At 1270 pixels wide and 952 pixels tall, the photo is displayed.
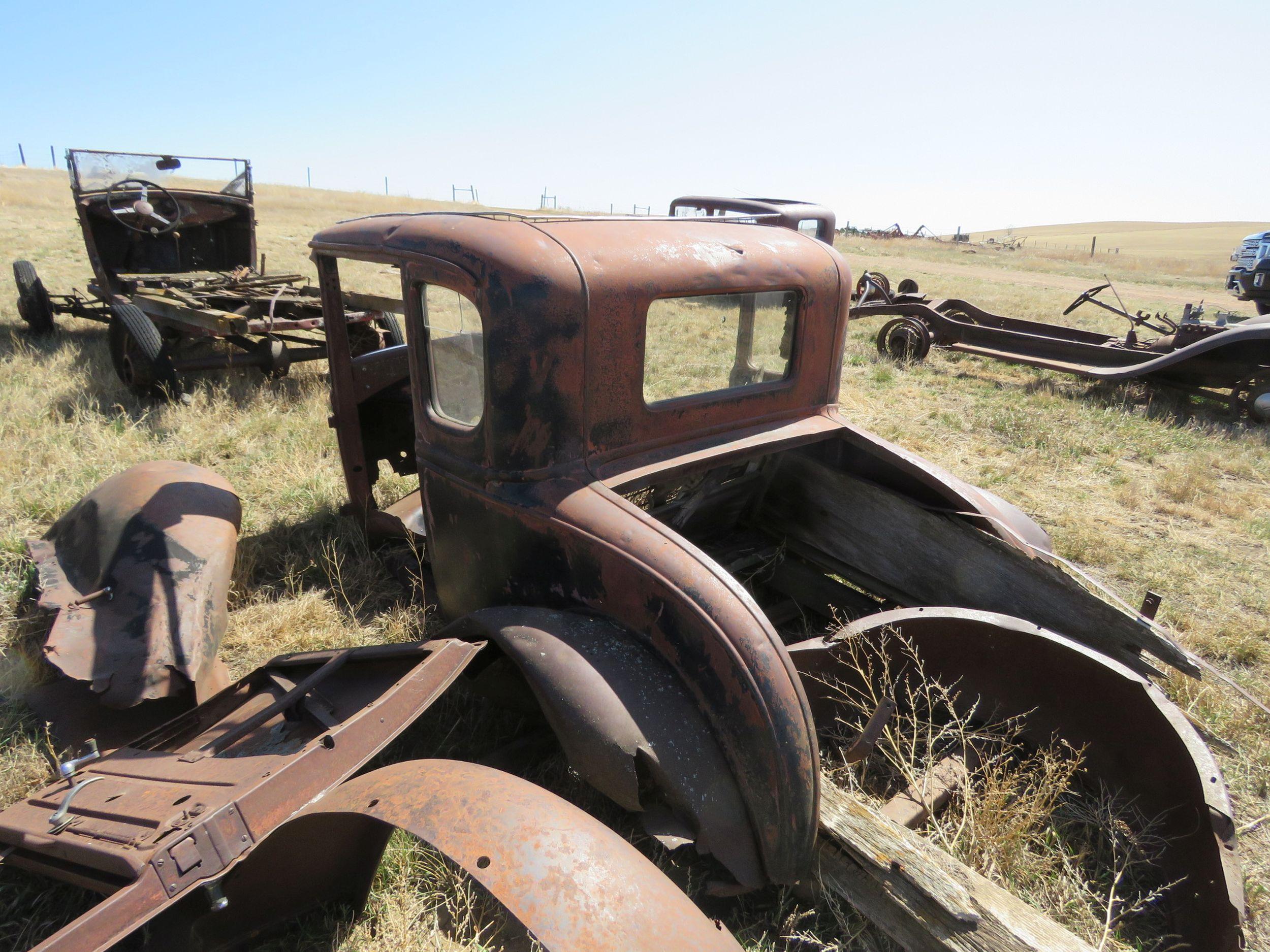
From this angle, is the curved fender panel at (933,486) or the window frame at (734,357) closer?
the window frame at (734,357)

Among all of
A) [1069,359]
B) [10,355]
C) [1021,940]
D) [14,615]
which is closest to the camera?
[1021,940]

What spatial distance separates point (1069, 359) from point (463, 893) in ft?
28.4

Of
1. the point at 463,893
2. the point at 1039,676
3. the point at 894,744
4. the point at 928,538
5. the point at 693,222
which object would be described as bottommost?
the point at 463,893

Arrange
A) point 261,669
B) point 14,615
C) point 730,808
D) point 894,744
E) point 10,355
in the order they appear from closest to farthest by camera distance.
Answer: point 730,808, point 894,744, point 261,669, point 14,615, point 10,355

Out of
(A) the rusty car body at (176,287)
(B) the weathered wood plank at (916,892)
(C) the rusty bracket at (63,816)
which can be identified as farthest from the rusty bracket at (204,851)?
(A) the rusty car body at (176,287)

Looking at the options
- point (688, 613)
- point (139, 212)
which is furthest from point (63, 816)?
point (139, 212)

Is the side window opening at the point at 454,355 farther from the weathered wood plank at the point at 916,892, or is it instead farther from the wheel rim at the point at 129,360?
the wheel rim at the point at 129,360

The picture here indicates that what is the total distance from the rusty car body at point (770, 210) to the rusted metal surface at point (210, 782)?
3044 millimetres

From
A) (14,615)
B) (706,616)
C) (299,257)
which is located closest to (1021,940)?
(706,616)

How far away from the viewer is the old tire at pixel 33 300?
7949 mm

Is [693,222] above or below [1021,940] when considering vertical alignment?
above

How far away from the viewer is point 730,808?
1.87 m

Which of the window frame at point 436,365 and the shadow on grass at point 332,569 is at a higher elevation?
the window frame at point 436,365

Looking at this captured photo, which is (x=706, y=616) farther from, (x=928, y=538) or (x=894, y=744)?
(x=928, y=538)
